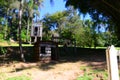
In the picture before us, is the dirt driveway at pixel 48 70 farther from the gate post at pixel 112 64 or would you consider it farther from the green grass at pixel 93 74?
the gate post at pixel 112 64

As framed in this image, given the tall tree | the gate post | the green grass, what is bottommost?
the green grass

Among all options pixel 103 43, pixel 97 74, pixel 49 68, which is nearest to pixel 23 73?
pixel 49 68

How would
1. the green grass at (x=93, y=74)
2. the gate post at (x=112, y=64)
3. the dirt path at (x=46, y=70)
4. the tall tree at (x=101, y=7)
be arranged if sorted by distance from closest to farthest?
the gate post at (x=112, y=64)
the green grass at (x=93, y=74)
the dirt path at (x=46, y=70)
the tall tree at (x=101, y=7)

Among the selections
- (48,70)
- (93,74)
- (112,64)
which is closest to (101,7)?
(48,70)

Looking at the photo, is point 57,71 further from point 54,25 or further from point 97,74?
point 54,25

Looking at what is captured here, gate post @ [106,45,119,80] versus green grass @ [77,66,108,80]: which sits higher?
gate post @ [106,45,119,80]

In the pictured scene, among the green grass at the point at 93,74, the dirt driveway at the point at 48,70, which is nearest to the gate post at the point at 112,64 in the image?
the green grass at the point at 93,74

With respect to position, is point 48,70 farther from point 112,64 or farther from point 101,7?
point 101,7

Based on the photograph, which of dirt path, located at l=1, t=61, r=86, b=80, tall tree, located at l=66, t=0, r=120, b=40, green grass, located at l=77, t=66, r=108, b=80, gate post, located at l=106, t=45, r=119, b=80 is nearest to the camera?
gate post, located at l=106, t=45, r=119, b=80

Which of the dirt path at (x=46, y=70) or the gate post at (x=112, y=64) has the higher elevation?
the gate post at (x=112, y=64)

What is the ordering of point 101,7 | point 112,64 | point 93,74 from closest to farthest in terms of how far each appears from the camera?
point 112,64 → point 93,74 → point 101,7

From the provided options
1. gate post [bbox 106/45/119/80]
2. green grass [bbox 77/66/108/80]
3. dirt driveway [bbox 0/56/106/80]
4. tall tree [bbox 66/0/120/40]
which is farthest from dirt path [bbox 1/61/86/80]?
gate post [bbox 106/45/119/80]

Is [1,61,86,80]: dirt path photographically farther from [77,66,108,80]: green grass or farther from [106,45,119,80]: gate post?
[106,45,119,80]: gate post

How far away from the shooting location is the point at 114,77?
434cm
